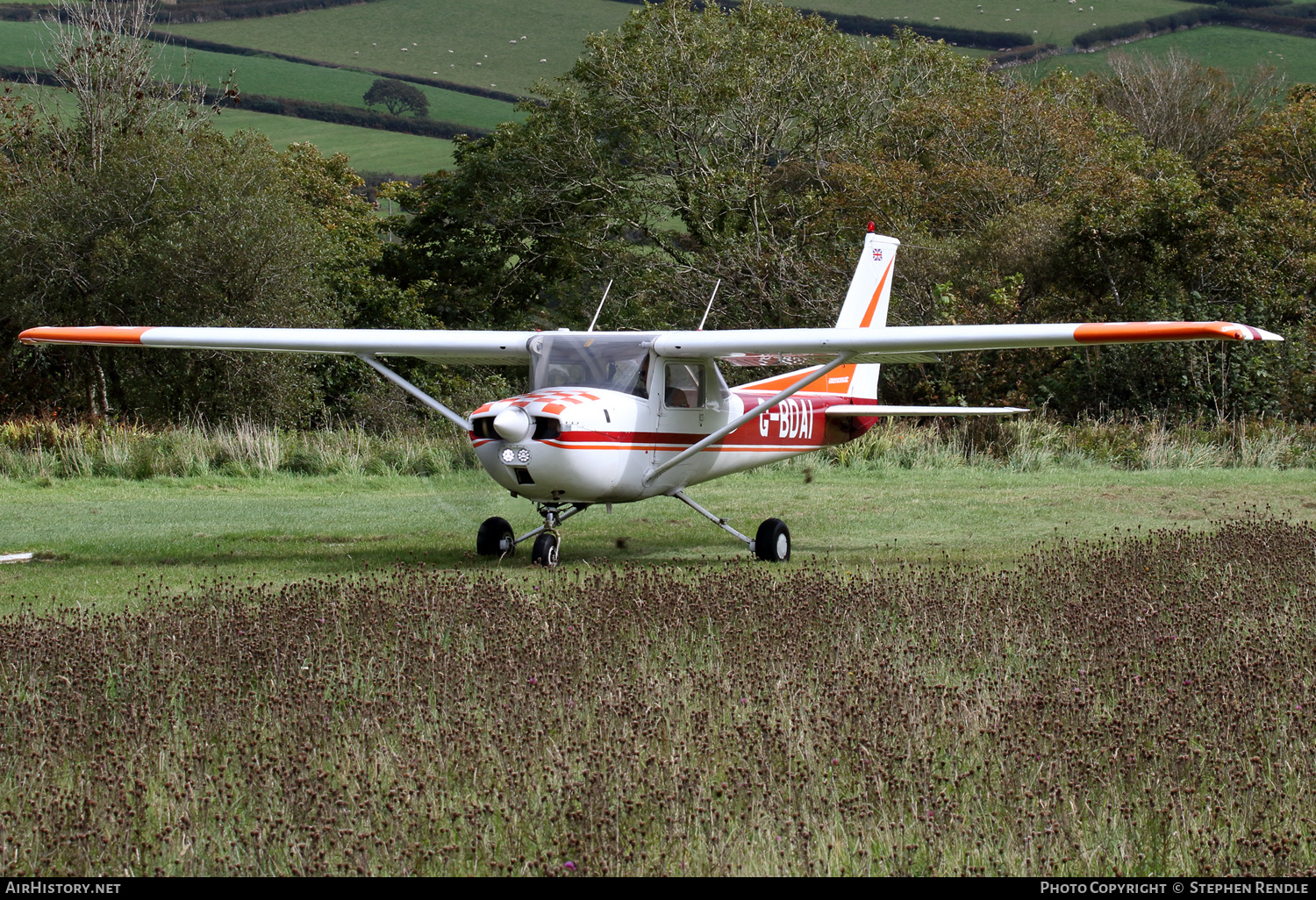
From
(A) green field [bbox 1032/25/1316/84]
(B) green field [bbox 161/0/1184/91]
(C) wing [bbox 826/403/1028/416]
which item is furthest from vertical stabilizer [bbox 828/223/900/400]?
(B) green field [bbox 161/0/1184/91]

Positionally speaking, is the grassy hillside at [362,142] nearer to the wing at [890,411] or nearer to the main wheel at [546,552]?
the wing at [890,411]

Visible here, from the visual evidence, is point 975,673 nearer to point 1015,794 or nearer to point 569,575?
point 1015,794

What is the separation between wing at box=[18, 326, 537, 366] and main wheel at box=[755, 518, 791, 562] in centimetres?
290

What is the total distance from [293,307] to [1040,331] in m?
22.5

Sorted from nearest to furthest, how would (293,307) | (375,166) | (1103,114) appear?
(293,307)
(1103,114)
(375,166)

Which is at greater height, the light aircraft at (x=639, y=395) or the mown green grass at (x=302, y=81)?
the mown green grass at (x=302, y=81)

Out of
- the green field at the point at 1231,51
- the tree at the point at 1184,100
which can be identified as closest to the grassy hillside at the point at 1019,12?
the green field at the point at 1231,51

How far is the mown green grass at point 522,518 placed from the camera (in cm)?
1148

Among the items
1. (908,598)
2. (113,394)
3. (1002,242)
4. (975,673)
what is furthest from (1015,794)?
(113,394)

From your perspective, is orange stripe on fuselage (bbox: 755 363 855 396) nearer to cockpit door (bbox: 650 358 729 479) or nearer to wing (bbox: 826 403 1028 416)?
wing (bbox: 826 403 1028 416)

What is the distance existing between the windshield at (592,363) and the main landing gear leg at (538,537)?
1.13m

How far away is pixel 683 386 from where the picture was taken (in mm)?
12023
